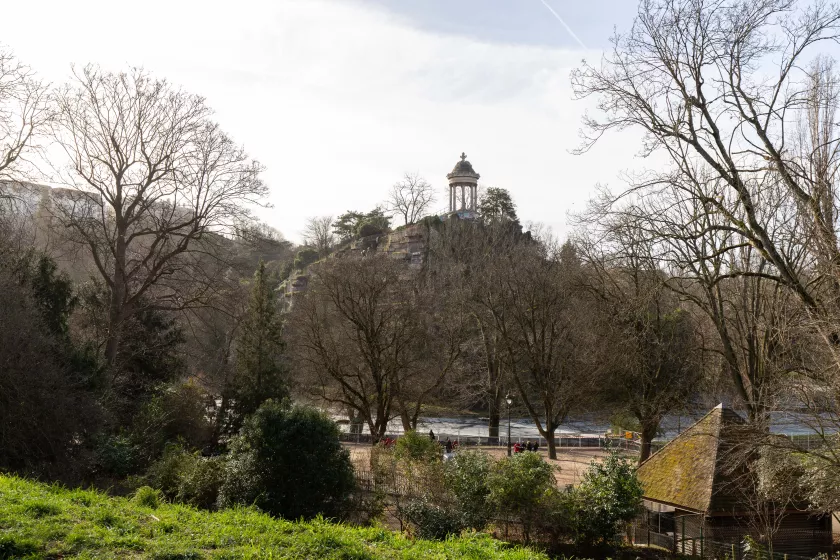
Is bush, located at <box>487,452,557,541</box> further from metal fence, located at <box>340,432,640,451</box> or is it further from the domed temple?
the domed temple

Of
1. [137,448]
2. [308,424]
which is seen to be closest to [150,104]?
[137,448]

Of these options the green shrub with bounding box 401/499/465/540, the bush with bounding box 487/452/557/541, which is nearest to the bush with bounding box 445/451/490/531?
the bush with bounding box 487/452/557/541

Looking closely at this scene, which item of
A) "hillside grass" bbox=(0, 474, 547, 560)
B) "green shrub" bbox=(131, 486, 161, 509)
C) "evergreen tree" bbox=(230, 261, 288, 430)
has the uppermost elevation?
"evergreen tree" bbox=(230, 261, 288, 430)

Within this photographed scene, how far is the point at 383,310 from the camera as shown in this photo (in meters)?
34.6

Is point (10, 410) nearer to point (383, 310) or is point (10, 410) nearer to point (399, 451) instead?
point (399, 451)

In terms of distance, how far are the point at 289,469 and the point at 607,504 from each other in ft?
25.7

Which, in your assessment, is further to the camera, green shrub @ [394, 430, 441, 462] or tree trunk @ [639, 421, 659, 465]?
tree trunk @ [639, 421, 659, 465]

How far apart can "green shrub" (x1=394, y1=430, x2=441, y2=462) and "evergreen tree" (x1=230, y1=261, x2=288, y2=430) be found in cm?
869

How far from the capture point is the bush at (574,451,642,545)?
16922 mm

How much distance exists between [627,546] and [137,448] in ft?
45.4

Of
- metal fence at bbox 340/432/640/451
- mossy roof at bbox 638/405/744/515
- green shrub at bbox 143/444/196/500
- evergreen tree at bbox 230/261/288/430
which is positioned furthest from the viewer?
metal fence at bbox 340/432/640/451

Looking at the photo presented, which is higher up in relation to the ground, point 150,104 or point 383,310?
point 150,104

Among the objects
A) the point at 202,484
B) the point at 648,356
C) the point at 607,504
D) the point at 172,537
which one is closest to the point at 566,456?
the point at 648,356

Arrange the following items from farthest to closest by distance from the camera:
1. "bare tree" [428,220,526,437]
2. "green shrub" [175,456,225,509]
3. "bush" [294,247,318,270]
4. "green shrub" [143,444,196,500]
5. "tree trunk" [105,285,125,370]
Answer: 1. "bush" [294,247,318,270]
2. "bare tree" [428,220,526,437]
3. "tree trunk" [105,285,125,370]
4. "green shrub" [143,444,196,500]
5. "green shrub" [175,456,225,509]
